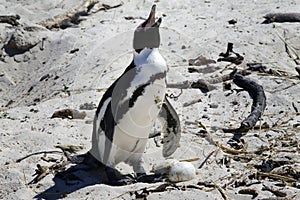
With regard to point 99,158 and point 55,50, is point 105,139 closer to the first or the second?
point 99,158

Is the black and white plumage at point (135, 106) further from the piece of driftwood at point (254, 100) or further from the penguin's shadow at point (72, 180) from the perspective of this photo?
the piece of driftwood at point (254, 100)

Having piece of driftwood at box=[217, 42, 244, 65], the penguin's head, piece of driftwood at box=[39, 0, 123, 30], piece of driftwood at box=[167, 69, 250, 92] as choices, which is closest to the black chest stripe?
the penguin's head

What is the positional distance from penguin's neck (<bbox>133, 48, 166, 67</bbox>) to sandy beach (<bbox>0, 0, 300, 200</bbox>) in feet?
2.10

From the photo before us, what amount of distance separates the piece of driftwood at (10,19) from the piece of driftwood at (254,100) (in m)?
2.63

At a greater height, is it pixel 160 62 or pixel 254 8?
pixel 160 62

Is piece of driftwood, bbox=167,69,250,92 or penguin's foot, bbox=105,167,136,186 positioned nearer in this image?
penguin's foot, bbox=105,167,136,186

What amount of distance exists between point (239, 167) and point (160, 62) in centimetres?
72

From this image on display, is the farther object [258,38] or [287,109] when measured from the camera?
[258,38]

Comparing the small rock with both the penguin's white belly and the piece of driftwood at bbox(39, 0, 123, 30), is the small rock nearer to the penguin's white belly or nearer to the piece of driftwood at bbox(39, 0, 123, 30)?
the penguin's white belly

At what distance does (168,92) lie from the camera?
483cm

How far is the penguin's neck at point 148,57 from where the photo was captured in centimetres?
361

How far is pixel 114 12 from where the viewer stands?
262 inches

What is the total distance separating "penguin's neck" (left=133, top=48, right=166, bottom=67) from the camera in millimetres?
3605

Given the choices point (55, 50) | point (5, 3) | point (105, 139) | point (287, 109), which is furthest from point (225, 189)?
point (5, 3)
